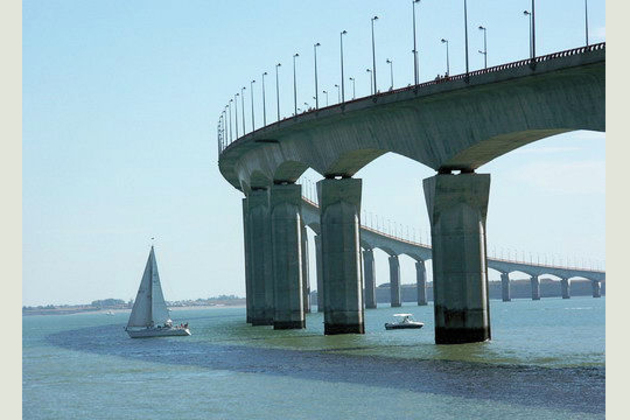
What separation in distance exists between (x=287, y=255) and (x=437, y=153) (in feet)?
109

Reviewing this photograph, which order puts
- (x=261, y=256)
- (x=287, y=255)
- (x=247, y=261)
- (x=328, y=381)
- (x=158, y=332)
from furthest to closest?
(x=247, y=261)
(x=261, y=256)
(x=158, y=332)
(x=287, y=255)
(x=328, y=381)

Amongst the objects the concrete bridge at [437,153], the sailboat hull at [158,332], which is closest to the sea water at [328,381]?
the concrete bridge at [437,153]

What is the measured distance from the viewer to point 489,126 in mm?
60875

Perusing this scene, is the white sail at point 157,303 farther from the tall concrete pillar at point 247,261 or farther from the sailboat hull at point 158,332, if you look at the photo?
the tall concrete pillar at point 247,261

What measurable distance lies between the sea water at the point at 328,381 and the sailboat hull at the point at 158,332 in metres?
20.1

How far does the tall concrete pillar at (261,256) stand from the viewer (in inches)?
4139

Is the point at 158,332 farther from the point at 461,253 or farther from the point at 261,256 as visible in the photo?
the point at 461,253

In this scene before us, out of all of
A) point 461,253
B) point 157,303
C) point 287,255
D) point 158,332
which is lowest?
point 158,332

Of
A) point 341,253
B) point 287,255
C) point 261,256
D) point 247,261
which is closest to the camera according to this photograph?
point 341,253

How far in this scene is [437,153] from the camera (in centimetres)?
6625

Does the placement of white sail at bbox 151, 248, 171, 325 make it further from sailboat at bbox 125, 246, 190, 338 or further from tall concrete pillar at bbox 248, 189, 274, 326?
tall concrete pillar at bbox 248, 189, 274, 326

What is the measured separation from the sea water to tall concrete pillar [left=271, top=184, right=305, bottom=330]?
1521 cm

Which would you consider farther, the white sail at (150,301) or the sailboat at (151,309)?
the white sail at (150,301)

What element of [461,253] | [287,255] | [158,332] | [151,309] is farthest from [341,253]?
[151,309]
